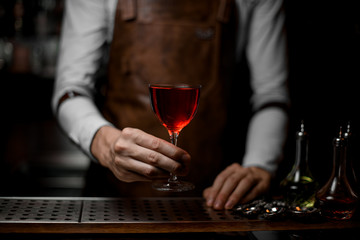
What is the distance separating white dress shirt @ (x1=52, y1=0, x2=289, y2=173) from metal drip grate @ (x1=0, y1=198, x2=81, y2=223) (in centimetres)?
41

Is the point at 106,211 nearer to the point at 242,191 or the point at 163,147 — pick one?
the point at 163,147

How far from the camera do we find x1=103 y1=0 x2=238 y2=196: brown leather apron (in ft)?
5.57

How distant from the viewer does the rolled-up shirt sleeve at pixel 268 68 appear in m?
1.62

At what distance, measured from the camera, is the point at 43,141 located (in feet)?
12.1

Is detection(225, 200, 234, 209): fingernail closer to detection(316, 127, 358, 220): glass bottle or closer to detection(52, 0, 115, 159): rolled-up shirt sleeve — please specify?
detection(316, 127, 358, 220): glass bottle

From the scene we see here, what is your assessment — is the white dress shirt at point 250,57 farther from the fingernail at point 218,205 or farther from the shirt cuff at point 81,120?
the fingernail at point 218,205

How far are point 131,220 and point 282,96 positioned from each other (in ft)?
2.87

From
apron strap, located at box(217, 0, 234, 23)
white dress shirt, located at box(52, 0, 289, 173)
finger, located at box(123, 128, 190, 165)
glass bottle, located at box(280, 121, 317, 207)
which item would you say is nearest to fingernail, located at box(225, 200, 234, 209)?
glass bottle, located at box(280, 121, 317, 207)

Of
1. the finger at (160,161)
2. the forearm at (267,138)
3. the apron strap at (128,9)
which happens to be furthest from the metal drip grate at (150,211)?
the apron strap at (128,9)

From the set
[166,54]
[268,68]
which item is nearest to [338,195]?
[268,68]

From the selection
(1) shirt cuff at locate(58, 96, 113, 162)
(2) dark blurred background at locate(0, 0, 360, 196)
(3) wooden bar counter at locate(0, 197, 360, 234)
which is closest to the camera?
(3) wooden bar counter at locate(0, 197, 360, 234)

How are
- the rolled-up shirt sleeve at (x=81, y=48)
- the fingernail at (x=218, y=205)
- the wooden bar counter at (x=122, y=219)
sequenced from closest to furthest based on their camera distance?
the wooden bar counter at (x=122, y=219) → the fingernail at (x=218, y=205) → the rolled-up shirt sleeve at (x=81, y=48)

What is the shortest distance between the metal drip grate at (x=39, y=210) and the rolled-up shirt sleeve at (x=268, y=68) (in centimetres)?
72

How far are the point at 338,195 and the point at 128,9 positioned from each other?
102cm
